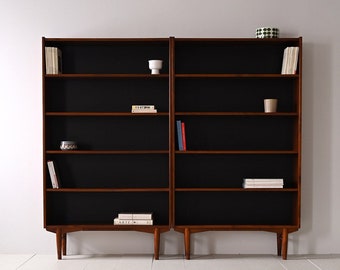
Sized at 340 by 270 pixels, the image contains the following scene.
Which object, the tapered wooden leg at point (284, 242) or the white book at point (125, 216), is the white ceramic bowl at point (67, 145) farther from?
the tapered wooden leg at point (284, 242)

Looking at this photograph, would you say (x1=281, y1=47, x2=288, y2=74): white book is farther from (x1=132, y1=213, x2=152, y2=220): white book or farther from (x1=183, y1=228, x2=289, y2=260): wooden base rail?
(x1=132, y1=213, x2=152, y2=220): white book

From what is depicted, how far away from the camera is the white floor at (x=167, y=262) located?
12.6 ft

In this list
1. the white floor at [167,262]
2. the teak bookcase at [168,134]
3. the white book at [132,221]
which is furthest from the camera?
the teak bookcase at [168,134]

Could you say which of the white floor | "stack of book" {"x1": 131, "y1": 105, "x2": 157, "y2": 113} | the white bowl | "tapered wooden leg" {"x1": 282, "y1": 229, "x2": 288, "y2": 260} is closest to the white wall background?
the white floor

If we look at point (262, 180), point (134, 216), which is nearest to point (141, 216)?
point (134, 216)

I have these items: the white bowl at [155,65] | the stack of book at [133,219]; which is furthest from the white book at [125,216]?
the white bowl at [155,65]

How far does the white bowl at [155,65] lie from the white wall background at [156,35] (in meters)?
0.34

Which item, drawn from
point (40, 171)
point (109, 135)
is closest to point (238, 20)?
point (109, 135)

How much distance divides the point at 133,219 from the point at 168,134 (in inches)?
31.0

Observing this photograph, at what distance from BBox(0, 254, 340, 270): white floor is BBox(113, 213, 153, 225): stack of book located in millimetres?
315

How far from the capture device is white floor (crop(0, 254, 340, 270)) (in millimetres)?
3848

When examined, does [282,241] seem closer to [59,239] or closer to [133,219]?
[133,219]

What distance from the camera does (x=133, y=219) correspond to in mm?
4035

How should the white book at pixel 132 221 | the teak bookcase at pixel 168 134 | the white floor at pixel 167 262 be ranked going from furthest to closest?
1. the teak bookcase at pixel 168 134
2. the white book at pixel 132 221
3. the white floor at pixel 167 262
